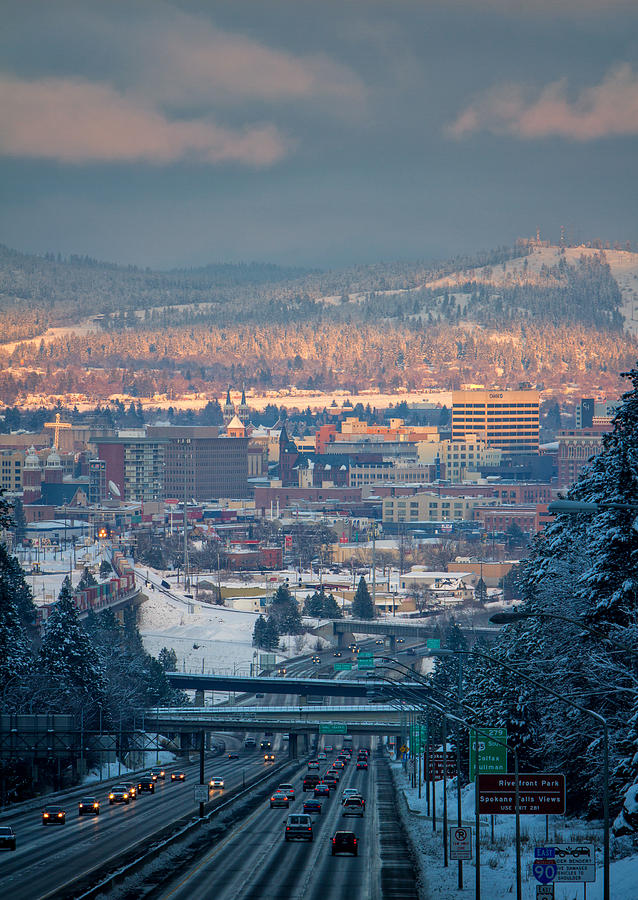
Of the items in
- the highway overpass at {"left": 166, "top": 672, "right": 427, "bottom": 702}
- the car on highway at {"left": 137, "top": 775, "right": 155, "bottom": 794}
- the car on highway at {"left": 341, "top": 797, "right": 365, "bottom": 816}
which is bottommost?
the highway overpass at {"left": 166, "top": 672, "right": 427, "bottom": 702}

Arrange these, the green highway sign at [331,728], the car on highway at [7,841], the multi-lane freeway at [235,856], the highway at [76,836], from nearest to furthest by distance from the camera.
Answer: the multi-lane freeway at [235,856], the highway at [76,836], the car on highway at [7,841], the green highway sign at [331,728]

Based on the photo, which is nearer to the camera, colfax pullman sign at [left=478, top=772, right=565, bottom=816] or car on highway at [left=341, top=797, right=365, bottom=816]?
colfax pullman sign at [left=478, top=772, right=565, bottom=816]

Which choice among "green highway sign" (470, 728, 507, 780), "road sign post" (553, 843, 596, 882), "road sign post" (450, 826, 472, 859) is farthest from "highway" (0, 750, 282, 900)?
"road sign post" (553, 843, 596, 882)

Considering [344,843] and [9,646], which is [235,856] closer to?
[344,843]

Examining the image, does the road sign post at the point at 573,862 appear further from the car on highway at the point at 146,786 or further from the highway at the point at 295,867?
the car on highway at the point at 146,786

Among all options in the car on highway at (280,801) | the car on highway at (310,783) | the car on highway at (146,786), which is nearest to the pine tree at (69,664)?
the car on highway at (146,786)

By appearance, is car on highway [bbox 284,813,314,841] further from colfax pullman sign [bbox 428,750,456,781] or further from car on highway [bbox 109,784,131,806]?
car on highway [bbox 109,784,131,806]

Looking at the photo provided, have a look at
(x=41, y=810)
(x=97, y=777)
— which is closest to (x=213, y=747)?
(x=97, y=777)
